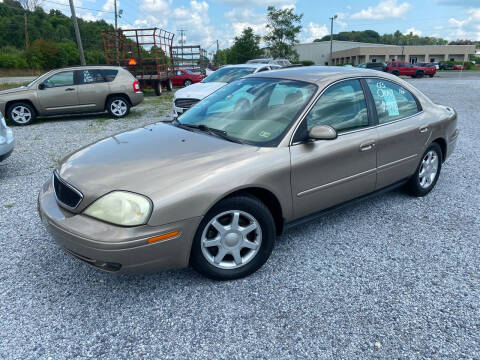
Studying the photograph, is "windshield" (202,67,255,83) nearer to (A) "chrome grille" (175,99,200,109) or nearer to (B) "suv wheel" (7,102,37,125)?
(A) "chrome grille" (175,99,200,109)

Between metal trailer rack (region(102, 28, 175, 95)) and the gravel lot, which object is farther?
metal trailer rack (region(102, 28, 175, 95))

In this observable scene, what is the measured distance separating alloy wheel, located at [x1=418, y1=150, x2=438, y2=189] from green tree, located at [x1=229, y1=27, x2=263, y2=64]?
52.6 m

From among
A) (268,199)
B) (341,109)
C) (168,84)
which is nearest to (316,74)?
(341,109)

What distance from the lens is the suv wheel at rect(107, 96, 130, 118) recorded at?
1076 cm

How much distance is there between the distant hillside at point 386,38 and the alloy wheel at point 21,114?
428 feet

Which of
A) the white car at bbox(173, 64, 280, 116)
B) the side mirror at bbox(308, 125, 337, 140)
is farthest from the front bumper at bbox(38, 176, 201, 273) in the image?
the white car at bbox(173, 64, 280, 116)

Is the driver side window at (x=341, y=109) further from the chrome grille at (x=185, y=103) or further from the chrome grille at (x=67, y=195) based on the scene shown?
the chrome grille at (x=185, y=103)

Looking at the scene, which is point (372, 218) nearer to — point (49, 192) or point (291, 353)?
point (291, 353)

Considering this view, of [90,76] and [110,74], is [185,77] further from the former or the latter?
[90,76]

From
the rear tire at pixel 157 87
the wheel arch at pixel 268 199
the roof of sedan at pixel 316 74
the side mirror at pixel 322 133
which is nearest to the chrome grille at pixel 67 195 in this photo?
the wheel arch at pixel 268 199

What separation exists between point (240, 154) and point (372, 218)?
6.46 ft

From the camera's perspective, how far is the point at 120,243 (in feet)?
7.08

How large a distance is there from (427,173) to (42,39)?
64793mm

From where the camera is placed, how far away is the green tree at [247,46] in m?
54.0
